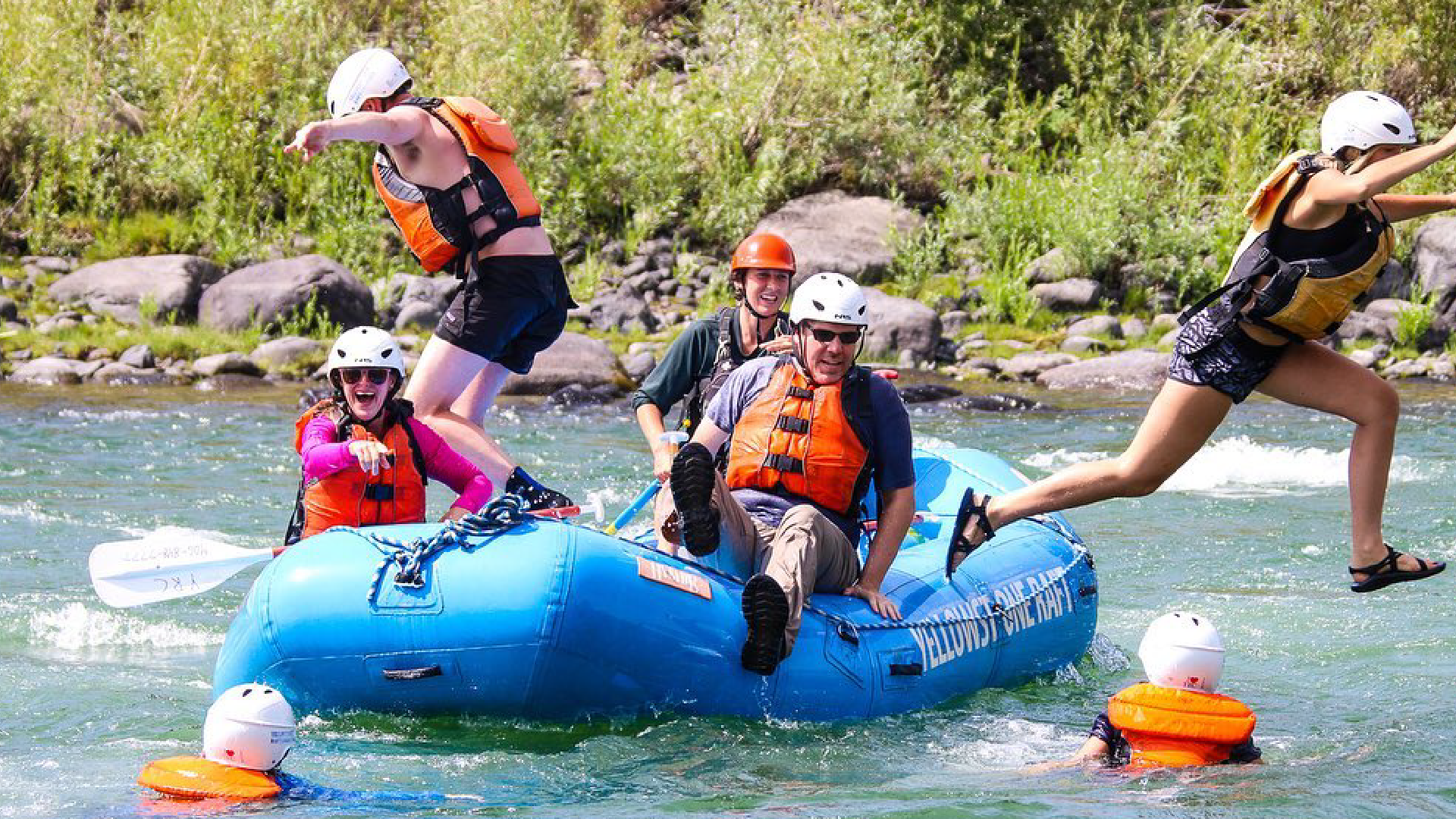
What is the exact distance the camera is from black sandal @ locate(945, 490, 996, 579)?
5766mm

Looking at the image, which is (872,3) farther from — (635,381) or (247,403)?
(247,403)

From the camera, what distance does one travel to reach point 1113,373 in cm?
1527

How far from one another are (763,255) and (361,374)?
162cm

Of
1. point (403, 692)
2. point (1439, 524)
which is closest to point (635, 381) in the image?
point (1439, 524)

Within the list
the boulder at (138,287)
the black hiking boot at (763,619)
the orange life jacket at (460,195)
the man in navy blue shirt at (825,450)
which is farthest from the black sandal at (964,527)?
the boulder at (138,287)

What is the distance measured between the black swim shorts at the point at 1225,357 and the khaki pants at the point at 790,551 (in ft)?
3.75

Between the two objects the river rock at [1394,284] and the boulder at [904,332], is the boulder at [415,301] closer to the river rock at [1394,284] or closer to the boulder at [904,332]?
the boulder at [904,332]

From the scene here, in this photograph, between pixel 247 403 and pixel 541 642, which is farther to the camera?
pixel 247 403

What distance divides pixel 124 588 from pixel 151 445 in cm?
610

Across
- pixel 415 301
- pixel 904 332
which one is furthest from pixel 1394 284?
pixel 415 301

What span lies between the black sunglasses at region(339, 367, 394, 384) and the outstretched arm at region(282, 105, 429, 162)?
0.69 metres

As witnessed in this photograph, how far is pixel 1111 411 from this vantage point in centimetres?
1392

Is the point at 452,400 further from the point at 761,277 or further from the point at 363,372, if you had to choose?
the point at 761,277

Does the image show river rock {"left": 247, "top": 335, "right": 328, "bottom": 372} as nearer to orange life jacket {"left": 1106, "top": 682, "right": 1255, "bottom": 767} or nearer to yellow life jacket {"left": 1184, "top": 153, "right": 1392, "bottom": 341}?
yellow life jacket {"left": 1184, "top": 153, "right": 1392, "bottom": 341}
